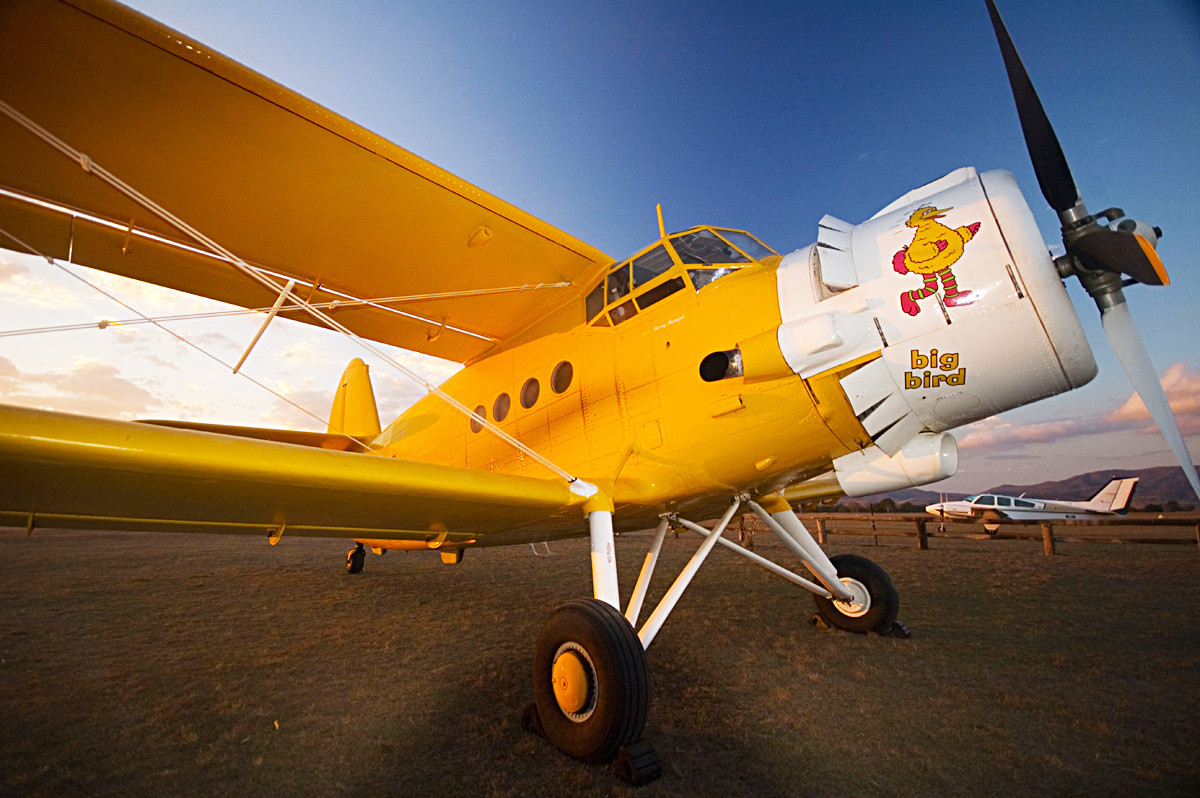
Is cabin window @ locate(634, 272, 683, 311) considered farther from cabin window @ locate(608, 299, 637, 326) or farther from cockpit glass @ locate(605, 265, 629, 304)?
cockpit glass @ locate(605, 265, 629, 304)

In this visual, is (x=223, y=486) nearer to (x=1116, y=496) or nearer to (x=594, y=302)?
(x=594, y=302)

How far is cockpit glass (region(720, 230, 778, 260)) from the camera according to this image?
12.4ft

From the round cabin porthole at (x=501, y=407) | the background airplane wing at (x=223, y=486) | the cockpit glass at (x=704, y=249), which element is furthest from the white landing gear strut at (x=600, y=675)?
the cockpit glass at (x=704, y=249)

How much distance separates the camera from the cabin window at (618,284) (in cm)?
387

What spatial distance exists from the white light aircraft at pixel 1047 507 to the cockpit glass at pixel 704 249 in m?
25.2

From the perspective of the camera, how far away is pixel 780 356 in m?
2.70

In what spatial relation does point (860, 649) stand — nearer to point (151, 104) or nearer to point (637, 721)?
point (637, 721)

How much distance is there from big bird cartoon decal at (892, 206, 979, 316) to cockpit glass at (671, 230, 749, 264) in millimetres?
1220

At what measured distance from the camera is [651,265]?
12.5ft

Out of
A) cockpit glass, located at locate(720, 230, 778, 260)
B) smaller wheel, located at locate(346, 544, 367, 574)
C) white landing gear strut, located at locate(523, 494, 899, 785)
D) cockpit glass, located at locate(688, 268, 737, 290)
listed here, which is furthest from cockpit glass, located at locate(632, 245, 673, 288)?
smaller wheel, located at locate(346, 544, 367, 574)

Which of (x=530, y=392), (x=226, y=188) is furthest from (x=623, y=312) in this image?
(x=226, y=188)

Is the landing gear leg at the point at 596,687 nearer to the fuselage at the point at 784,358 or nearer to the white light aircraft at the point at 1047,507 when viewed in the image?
the fuselage at the point at 784,358

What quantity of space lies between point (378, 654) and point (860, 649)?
4.17m

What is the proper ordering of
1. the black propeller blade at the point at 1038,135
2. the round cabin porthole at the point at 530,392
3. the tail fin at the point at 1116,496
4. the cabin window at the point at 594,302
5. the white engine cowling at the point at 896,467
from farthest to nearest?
the tail fin at the point at 1116,496
the round cabin porthole at the point at 530,392
the cabin window at the point at 594,302
the white engine cowling at the point at 896,467
the black propeller blade at the point at 1038,135
